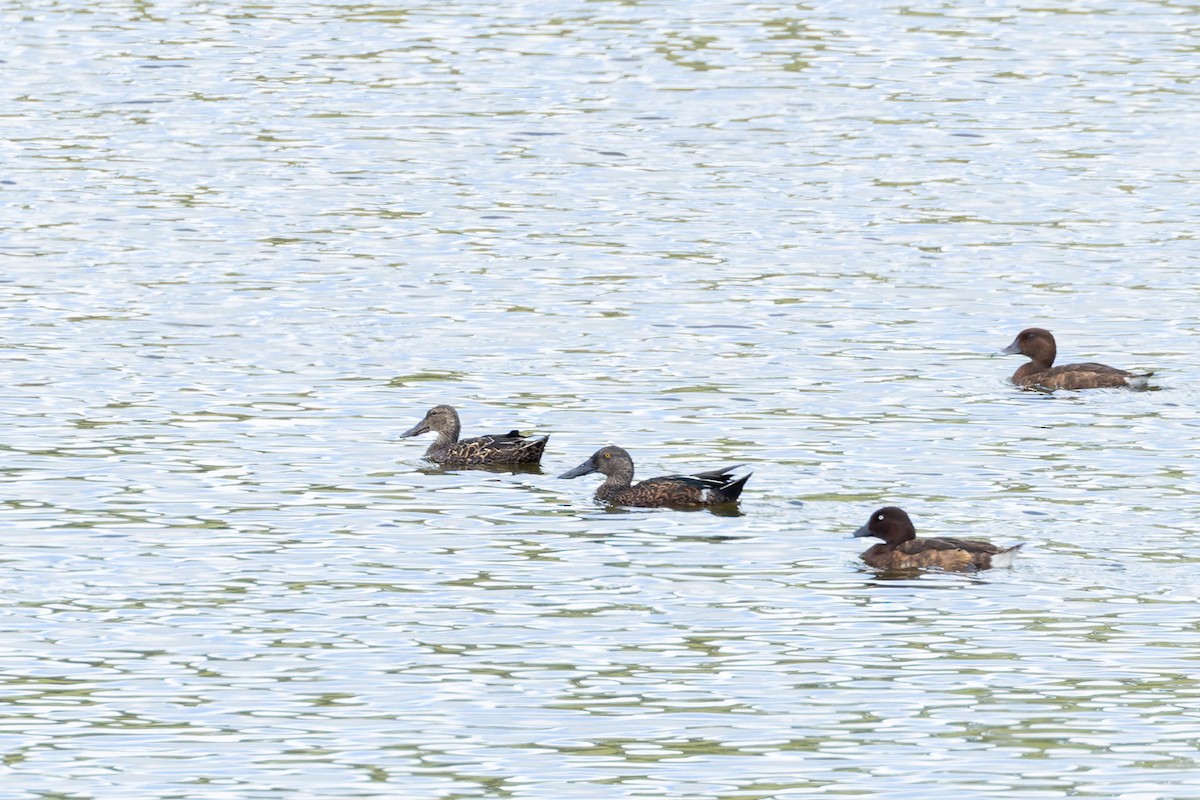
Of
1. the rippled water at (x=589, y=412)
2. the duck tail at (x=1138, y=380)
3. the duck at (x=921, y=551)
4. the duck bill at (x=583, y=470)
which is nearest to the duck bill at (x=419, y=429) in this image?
the rippled water at (x=589, y=412)

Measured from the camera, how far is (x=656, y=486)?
1858 cm

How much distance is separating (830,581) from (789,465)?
3.18 m

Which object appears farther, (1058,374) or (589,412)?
(1058,374)

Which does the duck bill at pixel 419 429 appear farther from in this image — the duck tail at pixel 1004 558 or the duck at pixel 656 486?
the duck tail at pixel 1004 558

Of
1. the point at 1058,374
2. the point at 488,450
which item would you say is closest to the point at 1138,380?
the point at 1058,374

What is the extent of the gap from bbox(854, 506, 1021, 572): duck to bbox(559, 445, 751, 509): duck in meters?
1.69

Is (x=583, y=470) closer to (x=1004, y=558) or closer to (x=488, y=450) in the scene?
(x=488, y=450)

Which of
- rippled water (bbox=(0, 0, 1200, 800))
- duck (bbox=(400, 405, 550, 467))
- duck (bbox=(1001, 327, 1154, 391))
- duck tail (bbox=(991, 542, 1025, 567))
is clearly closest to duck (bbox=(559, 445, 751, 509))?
rippled water (bbox=(0, 0, 1200, 800))

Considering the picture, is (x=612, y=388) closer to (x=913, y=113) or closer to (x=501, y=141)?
(x=501, y=141)

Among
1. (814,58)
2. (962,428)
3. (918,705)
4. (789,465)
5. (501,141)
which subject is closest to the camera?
(918,705)

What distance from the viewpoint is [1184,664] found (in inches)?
554

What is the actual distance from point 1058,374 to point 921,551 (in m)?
6.54

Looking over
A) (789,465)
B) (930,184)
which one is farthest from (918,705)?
(930,184)

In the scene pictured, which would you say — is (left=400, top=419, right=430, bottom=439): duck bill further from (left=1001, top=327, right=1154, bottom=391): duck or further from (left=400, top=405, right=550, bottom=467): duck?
(left=1001, top=327, right=1154, bottom=391): duck
